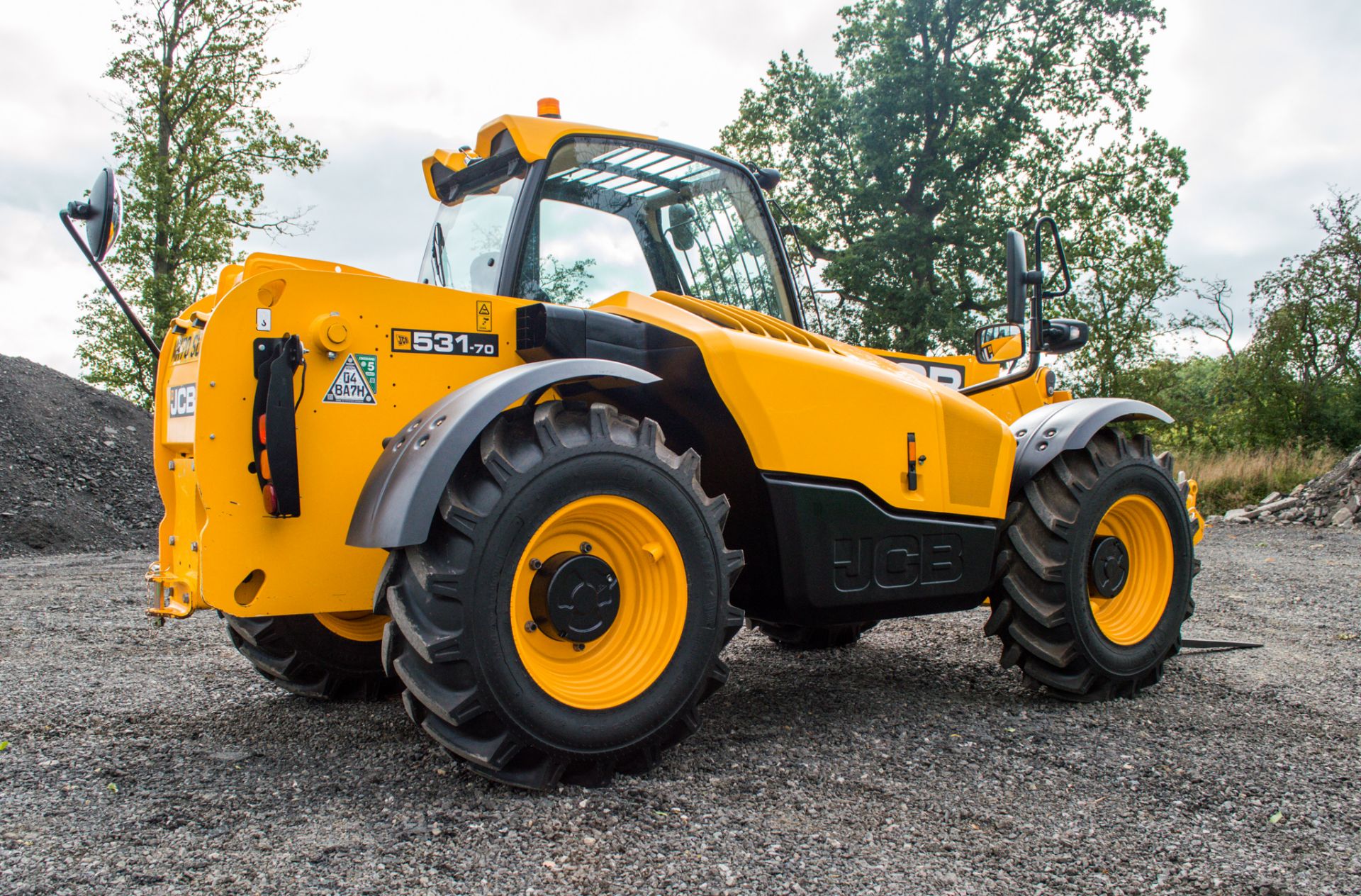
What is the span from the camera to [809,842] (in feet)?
8.80

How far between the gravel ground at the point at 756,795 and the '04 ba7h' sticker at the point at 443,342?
1.31 metres

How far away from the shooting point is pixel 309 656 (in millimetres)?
4043

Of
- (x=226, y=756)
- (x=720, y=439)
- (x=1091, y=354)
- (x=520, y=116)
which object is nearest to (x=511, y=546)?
(x=720, y=439)

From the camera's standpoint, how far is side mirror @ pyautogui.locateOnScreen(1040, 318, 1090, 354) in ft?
16.7

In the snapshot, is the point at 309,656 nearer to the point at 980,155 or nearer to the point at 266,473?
the point at 266,473

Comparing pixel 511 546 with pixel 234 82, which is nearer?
pixel 511 546

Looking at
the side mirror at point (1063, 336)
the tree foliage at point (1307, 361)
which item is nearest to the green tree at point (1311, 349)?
the tree foliage at point (1307, 361)

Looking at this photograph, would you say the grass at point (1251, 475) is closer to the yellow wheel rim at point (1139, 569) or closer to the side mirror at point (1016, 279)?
the yellow wheel rim at point (1139, 569)

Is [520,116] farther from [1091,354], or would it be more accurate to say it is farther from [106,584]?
[1091,354]

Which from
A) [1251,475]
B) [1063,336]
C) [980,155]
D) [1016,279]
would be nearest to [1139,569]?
[1063,336]

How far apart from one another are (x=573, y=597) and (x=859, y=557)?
46.3 inches

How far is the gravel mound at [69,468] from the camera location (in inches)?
482

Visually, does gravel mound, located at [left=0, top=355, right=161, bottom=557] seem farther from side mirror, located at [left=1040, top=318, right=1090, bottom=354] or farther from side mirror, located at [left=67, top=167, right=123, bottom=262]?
side mirror, located at [left=1040, top=318, right=1090, bottom=354]

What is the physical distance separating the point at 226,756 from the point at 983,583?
286 centimetres
